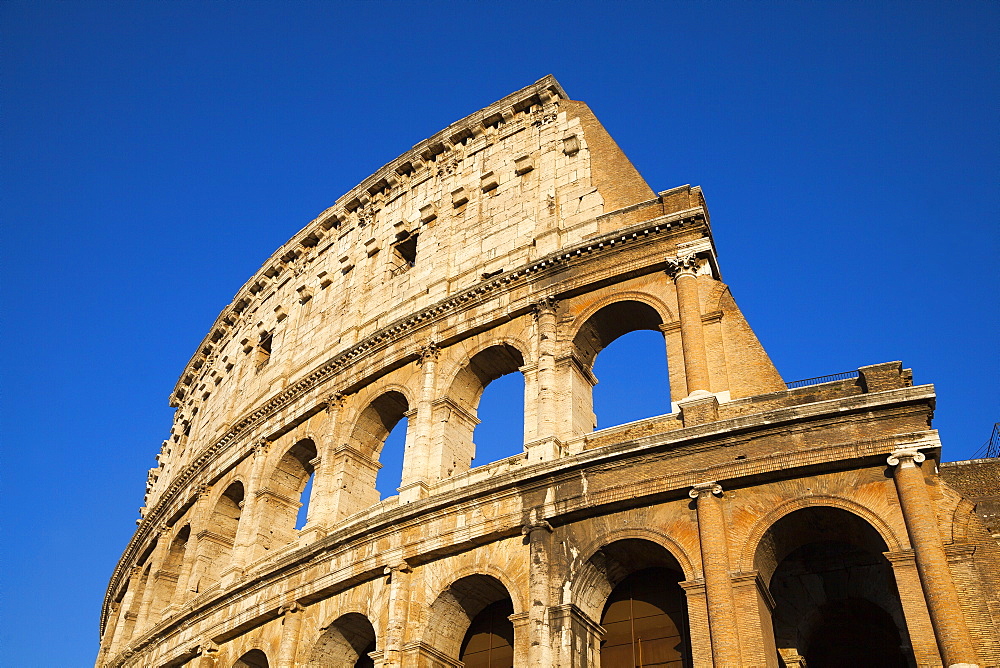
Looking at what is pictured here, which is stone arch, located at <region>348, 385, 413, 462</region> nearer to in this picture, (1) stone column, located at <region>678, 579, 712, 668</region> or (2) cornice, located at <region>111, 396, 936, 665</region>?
(2) cornice, located at <region>111, 396, 936, 665</region>

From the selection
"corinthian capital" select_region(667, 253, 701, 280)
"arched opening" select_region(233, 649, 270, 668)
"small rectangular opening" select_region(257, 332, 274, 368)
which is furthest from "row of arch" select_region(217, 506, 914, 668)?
"small rectangular opening" select_region(257, 332, 274, 368)

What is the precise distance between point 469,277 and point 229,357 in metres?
11.9

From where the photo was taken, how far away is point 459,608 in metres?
15.8

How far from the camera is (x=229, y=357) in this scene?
1142 inches

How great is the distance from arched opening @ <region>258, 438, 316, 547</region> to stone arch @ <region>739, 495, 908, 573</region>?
37.0 ft

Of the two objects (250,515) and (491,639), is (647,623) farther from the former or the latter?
(250,515)

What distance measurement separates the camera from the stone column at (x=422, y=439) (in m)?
17.1

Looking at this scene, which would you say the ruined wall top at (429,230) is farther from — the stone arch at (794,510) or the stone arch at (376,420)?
the stone arch at (794,510)

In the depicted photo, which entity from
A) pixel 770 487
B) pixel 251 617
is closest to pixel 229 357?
pixel 251 617

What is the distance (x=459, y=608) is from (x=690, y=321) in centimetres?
635

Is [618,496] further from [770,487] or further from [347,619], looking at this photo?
[347,619]

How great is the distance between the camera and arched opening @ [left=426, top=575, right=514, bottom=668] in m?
15.4

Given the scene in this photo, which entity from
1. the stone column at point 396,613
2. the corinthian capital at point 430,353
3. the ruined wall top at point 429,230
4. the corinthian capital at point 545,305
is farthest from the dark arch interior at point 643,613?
the ruined wall top at point 429,230

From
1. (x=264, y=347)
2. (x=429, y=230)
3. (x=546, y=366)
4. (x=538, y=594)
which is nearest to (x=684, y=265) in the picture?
(x=546, y=366)
